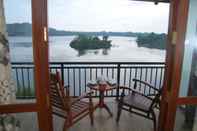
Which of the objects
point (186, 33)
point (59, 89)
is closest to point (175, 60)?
point (186, 33)

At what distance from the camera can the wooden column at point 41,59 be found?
1308 millimetres

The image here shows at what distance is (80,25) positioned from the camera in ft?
11.5

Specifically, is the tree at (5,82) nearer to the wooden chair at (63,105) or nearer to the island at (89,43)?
the wooden chair at (63,105)

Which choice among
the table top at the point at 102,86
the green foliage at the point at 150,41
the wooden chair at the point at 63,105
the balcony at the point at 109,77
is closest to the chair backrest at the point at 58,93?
the wooden chair at the point at 63,105

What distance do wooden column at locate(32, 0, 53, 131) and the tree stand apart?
0.69 ft

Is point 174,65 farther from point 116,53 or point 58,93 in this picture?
point 116,53

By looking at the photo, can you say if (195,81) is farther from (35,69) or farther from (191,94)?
(35,69)

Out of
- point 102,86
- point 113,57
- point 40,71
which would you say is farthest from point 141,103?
point 40,71

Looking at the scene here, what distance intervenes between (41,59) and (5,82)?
0.34 m

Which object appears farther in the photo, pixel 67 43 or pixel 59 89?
pixel 67 43

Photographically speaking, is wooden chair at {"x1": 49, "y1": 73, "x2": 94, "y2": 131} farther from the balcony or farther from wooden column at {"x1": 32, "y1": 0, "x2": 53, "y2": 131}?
wooden column at {"x1": 32, "y1": 0, "x2": 53, "y2": 131}

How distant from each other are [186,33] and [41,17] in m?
1.12

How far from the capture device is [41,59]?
54.1 inches

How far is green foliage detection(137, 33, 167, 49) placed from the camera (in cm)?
361
